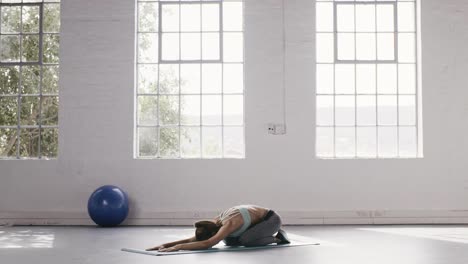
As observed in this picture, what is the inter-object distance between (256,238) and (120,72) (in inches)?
161

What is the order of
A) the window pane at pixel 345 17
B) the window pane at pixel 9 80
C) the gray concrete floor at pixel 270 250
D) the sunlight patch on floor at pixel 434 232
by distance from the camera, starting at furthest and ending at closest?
the window pane at pixel 9 80, the window pane at pixel 345 17, the sunlight patch on floor at pixel 434 232, the gray concrete floor at pixel 270 250

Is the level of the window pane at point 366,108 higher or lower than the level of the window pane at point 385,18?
lower

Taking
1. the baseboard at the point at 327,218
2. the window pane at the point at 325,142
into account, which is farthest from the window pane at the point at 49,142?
the window pane at the point at 325,142

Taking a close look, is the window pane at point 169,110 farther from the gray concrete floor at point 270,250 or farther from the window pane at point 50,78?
the gray concrete floor at point 270,250

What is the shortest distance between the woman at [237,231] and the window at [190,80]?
3.18m

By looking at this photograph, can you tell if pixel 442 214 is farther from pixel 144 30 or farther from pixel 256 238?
pixel 144 30

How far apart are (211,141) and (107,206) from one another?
1.82 metres

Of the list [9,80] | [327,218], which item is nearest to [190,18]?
[9,80]

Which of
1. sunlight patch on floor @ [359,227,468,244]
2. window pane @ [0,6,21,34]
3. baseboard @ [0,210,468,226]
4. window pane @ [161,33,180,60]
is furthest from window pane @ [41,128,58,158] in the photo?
sunlight patch on floor @ [359,227,468,244]

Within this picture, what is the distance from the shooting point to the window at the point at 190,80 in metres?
9.73

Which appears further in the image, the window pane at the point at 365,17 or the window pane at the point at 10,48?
the window pane at the point at 10,48

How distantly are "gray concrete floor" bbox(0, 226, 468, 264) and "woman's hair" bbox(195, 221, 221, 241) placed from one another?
1.23 feet

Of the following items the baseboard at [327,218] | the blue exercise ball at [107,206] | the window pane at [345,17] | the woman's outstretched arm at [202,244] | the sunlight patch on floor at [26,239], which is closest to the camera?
the woman's outstretched arm at [202,244]

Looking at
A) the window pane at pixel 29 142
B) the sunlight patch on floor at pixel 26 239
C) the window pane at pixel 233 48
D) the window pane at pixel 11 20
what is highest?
the window pane at pixel 11 20
